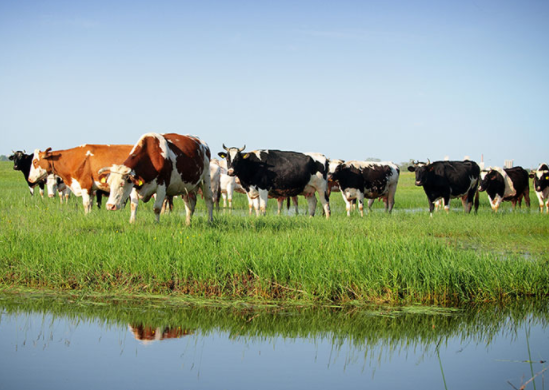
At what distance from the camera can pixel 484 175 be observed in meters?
22.3

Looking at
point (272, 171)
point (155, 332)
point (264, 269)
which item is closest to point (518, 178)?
point (272, 171)

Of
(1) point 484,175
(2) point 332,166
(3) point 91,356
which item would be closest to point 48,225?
(3) point 91,356

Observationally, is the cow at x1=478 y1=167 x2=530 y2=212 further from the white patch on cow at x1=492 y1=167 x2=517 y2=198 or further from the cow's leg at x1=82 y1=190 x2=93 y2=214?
the cow's leg at x1=82 y1=190 x2=93 y2=214

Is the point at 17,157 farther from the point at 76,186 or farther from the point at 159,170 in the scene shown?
the point at 159,170

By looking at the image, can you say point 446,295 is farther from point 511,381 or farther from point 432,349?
point 511,381

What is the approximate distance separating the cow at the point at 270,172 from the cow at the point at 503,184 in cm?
816

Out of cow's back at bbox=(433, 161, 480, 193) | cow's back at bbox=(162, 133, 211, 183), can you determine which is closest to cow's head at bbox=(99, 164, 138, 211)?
cow's back at bbox=(162, 133, 211, 183)

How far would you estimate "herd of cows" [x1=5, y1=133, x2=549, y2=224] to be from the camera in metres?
11.5

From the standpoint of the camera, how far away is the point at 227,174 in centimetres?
1708

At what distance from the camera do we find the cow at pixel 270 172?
16.2 meters

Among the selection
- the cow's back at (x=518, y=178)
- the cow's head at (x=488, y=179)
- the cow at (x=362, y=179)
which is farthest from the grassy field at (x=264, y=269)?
the cow's back at (x=518, y=178)

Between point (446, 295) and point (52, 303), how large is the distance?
15.4 feet

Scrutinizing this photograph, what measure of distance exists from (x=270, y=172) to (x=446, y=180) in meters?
6.46

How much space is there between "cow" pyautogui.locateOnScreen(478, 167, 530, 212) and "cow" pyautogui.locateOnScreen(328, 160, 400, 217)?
414cm
